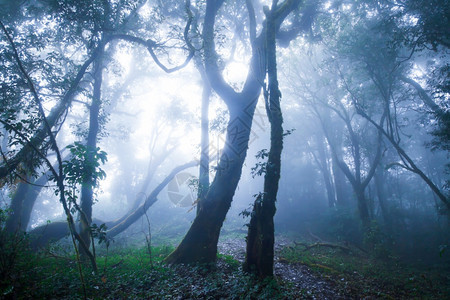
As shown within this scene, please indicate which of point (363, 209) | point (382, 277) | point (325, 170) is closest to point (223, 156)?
point (382, 277)

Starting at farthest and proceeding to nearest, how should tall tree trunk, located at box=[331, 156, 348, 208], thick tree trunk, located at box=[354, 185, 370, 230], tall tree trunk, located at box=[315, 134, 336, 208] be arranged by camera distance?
tall tree trunk, located at box=[315, 134, 336, 208], tall tree trunk, located at box=[331, 156, 348, 208], thick tree trunk, located at box=[354, 185, 370, 230]

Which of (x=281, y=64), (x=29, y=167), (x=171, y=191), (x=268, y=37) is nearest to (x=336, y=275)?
(x=268, y=37)

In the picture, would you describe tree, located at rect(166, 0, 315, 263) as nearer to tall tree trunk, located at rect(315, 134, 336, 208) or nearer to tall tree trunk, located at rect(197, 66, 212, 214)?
tall tree trunk, located at rect(197, 66, 212, 214)

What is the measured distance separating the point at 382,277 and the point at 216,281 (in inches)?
248

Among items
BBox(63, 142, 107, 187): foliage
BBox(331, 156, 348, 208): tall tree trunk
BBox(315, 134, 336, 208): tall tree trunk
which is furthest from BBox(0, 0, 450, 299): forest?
BBox(315, 134, 336, 208): tall tree trunk

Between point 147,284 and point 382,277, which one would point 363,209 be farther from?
point 147,284

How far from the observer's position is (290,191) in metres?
28.6

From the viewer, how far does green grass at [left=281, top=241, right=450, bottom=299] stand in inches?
252

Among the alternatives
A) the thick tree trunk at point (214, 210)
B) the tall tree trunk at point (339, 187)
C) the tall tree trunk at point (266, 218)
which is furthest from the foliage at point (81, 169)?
the tall tree trunk at point (339, 187)

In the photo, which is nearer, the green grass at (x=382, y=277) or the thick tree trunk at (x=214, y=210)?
the green grass at (x=382, y=277)

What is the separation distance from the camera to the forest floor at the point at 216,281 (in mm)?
4797

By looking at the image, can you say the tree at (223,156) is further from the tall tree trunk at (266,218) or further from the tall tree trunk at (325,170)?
the tall tree trunk at (325,170)

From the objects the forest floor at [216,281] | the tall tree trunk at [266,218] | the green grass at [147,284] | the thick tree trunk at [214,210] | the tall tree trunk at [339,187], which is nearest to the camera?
the green grass at [147,284]

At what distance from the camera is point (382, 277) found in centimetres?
778
